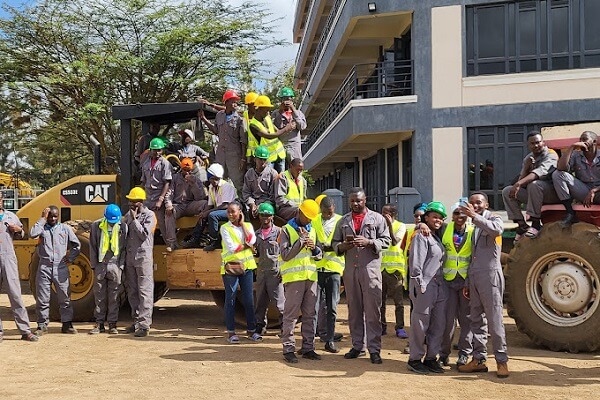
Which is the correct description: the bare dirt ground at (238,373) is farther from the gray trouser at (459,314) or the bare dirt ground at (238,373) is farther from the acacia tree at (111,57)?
the acacia tree at (111,57)

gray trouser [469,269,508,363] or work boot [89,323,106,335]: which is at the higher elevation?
gray trouser [469,269,508,363]

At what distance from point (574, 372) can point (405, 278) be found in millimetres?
2649

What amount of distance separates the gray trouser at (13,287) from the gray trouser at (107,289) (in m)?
0.96

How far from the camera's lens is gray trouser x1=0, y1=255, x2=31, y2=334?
9.70 meters

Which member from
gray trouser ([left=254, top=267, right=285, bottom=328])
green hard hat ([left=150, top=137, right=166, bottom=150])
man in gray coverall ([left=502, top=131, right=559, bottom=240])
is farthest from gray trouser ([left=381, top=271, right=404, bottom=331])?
green hard hat ([left=150, top=137, right=166, bottom=150])

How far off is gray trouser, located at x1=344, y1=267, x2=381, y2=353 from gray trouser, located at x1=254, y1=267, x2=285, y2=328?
5.20 ft

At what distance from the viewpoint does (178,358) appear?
8.44 metres

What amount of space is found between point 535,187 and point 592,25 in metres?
9.38

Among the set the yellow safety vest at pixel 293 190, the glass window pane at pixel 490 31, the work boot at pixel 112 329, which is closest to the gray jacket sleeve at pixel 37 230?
the work boot at pixel 112 329

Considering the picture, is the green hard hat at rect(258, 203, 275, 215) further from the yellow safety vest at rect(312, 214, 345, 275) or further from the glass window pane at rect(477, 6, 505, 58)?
the glass window pane at rect(477, 6, 505, 58)

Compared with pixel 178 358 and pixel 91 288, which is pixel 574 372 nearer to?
pixel 178 358

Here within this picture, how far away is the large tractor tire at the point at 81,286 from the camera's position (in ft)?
36.2

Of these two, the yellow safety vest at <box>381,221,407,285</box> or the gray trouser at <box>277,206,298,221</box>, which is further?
the gray trouser at <box>277,206,298,221</box>

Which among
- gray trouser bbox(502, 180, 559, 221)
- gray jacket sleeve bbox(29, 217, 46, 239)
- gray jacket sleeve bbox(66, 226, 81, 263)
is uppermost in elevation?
gray trouser bbox(502, 180, 559, 221)
